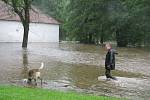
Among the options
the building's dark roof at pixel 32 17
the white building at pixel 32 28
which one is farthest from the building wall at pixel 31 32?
the building's dark roof at pixel 32 17

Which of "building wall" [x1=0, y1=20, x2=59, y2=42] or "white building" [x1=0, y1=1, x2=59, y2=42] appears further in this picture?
"building wall" [x1=0, y1=20, x2=59, y2=42]

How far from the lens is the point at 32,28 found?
68.7 m

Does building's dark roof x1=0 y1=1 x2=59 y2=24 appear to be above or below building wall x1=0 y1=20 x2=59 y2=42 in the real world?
above

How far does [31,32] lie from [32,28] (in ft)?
2.33

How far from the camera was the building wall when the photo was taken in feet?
209

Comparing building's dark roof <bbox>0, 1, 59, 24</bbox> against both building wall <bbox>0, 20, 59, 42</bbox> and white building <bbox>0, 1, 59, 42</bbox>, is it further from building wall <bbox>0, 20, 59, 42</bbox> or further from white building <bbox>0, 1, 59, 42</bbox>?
building wall <bbox>0, 20, 59, 42</bbox>

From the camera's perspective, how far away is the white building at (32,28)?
2501 inches

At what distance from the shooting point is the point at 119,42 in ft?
220

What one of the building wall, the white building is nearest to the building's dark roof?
the white building

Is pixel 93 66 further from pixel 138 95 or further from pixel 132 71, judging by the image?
pixel 138 95

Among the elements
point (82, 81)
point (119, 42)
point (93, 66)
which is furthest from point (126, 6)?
point (82, 81)

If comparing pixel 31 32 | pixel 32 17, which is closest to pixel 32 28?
pixel 31 32

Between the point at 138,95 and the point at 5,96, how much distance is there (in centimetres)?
642

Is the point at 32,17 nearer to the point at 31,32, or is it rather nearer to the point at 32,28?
the point at 32,28
